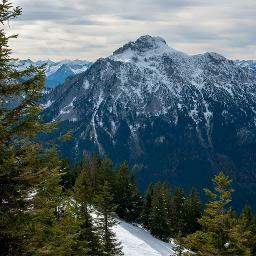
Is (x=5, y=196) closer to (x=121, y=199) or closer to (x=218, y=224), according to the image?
(x=218, y=224)

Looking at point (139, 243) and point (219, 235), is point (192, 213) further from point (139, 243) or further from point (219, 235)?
point (219, 235)

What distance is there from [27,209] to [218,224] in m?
13.2

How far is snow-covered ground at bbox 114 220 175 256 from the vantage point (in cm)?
6240

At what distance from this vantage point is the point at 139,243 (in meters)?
66.3

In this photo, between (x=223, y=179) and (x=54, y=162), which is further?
(x=223, y=179)

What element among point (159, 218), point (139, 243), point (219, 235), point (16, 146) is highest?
point (16, 146)

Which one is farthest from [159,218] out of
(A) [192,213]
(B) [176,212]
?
(A) [192,213]

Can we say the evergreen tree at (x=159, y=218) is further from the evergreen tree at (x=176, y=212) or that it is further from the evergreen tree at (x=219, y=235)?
the evergreen tree at (x=219, y=235)

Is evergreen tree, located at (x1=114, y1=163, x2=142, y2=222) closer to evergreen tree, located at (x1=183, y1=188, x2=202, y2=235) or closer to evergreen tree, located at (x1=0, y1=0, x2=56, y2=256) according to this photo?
evergreen tree, located at (x1=183, y1=188, x2=202, y2=235)

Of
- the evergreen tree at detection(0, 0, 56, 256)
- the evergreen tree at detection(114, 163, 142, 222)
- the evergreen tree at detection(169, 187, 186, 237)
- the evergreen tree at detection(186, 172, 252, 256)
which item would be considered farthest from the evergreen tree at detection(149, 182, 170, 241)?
the evergreen tree at detection(0, 0, 56, 256)

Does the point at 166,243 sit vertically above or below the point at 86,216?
below

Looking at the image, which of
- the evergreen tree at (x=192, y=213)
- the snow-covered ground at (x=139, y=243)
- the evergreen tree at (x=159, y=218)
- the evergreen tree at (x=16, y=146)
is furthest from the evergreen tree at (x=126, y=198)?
the evergreen tree at (x=16, y=146)

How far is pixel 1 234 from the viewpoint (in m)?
12.4

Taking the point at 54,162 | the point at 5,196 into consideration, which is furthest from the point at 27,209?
the point at 54,162
